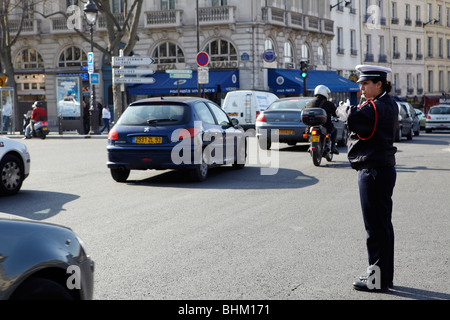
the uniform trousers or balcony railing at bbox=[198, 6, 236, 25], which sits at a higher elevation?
balcony railing at bbox=[198, 6, 236, 25]

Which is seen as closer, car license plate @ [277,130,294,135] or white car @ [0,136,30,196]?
white car @ [0,136,30,196]

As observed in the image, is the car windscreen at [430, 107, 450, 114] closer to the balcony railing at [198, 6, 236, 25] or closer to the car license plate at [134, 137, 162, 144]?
the balcony railing at [198, 6, 236, 25]

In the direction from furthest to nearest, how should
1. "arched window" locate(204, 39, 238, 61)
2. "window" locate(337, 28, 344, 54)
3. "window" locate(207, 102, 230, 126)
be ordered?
1. "window" locate(337, 28, 344, 54)
2. "arched window" locate(204, 39, 238, 61)
3. "window" locate(207, 102, 230, 126)

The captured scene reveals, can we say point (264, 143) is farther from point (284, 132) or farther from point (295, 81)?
point (295, 81)

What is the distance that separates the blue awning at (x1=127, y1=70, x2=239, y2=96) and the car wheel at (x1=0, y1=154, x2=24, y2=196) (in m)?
30.5

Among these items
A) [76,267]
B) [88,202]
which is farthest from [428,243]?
[88,202]

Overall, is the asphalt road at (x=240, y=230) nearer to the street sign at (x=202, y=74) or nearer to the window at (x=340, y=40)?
the street sign at (x=202, y=74)

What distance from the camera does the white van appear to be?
30484 millimetres

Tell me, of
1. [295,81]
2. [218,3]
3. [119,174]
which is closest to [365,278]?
[119,174]

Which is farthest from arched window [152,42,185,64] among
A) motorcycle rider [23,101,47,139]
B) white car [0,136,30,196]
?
white car [0,136,30,196]

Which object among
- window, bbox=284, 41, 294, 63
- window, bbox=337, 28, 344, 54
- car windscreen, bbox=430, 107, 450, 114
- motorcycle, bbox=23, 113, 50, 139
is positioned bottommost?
Result: motorcycle, bbox=23, 113, 50, 139
